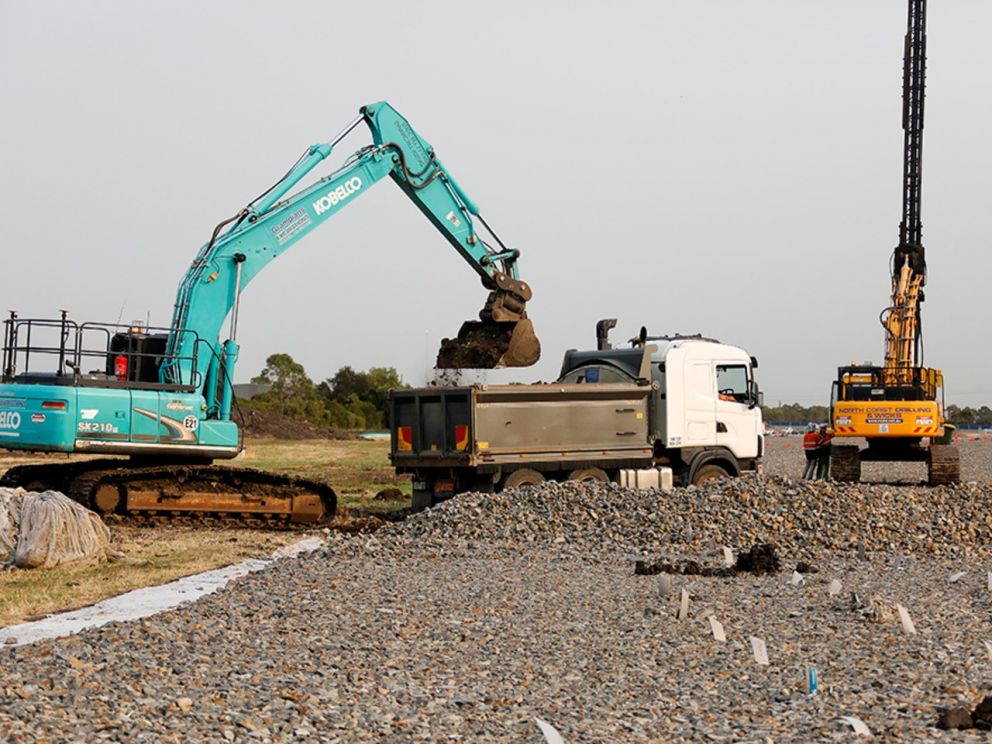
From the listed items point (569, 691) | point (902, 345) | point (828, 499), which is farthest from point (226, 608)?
point (902, 345)

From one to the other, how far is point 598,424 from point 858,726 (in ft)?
44.4

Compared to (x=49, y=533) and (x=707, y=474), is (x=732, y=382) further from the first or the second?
(x=49, y=533)

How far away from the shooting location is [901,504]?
1894 cm

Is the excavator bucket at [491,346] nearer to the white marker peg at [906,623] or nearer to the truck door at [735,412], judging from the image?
the truck door at [735,412]

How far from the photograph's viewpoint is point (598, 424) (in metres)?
20.5

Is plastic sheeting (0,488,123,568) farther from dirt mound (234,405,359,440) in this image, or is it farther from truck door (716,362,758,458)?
dirt mound (234,405,359,440)

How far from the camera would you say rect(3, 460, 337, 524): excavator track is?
1922cm

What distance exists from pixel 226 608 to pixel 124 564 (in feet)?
15.3

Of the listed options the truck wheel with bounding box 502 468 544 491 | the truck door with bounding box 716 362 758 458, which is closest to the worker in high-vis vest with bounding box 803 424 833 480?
the truck door with bounding box 716 362 758 458

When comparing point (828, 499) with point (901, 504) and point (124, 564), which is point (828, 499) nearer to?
point (901, 504)

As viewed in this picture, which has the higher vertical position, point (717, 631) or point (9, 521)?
point (9, 521)

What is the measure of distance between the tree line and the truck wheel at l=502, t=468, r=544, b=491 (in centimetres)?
5183

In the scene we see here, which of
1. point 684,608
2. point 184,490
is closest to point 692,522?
point 684,608

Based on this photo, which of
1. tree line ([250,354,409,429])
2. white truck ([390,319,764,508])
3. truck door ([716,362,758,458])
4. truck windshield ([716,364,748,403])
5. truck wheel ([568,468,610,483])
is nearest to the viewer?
white truck ([390,319,764,508])
